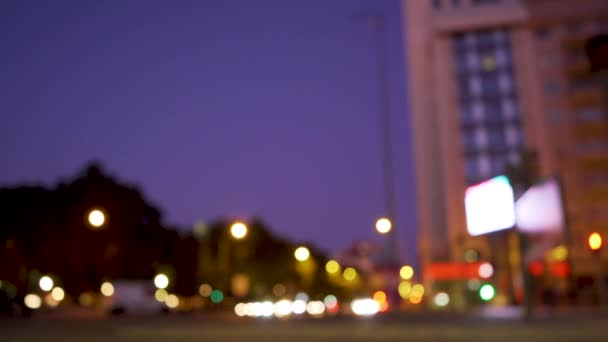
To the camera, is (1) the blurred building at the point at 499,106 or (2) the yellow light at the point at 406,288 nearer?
(2) the yellow light at the point at 406,288

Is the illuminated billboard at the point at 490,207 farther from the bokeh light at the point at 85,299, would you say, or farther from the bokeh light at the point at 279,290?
the bokeh light at the point at 279,290

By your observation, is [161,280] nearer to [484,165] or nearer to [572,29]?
[484,165]

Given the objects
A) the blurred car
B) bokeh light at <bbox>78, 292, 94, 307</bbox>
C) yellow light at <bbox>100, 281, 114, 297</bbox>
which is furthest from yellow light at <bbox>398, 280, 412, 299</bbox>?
bokeh light at <bbox>78, 292, 94, 307</bbox>

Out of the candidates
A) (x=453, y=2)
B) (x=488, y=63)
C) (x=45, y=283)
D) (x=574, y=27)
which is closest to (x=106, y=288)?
(x=45, y=283)

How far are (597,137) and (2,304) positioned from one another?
60.3 m

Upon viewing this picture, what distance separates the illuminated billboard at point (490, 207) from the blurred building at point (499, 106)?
143 ft

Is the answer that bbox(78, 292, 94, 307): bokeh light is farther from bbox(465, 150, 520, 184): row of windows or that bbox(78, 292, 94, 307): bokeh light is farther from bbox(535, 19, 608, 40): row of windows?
bbox(535, 19, 608, 40): row of windows

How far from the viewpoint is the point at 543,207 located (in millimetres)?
26422

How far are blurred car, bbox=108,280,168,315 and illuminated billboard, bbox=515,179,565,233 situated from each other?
1165 inches

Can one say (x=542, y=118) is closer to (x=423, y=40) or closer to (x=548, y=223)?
(x=423, y=40)

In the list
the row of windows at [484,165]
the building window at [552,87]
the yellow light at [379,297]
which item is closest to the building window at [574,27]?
the building window at [552,87]

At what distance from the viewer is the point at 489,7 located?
269ft

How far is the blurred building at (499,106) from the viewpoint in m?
77.8

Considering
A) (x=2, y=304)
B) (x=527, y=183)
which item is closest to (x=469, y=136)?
(x=2, y=304)
